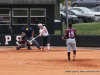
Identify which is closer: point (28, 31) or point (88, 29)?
point (28, 31)

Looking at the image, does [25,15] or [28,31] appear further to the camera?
[25,15]

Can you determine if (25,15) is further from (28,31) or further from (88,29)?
(88,29)

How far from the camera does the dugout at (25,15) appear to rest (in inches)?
787

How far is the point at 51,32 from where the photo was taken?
20.0 meters

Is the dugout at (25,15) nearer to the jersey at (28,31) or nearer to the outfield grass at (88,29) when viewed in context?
the outfield grass at (88,29)

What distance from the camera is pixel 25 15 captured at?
2012cm

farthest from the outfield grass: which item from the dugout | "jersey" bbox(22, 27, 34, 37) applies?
"jersey" bbox(22, 27, 34, 37)

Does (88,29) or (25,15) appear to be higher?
(25,15)

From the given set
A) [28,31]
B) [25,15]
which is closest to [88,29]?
[25,15]

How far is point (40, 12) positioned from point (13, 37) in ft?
9.17

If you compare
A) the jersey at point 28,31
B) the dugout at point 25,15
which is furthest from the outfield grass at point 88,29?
the jersey at point 28,31

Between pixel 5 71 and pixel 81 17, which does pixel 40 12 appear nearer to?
pixel 81 17

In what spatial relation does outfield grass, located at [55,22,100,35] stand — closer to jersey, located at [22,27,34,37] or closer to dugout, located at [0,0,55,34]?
dugout, located at [0,0,55,34]

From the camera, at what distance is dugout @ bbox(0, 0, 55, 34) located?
1998cm
